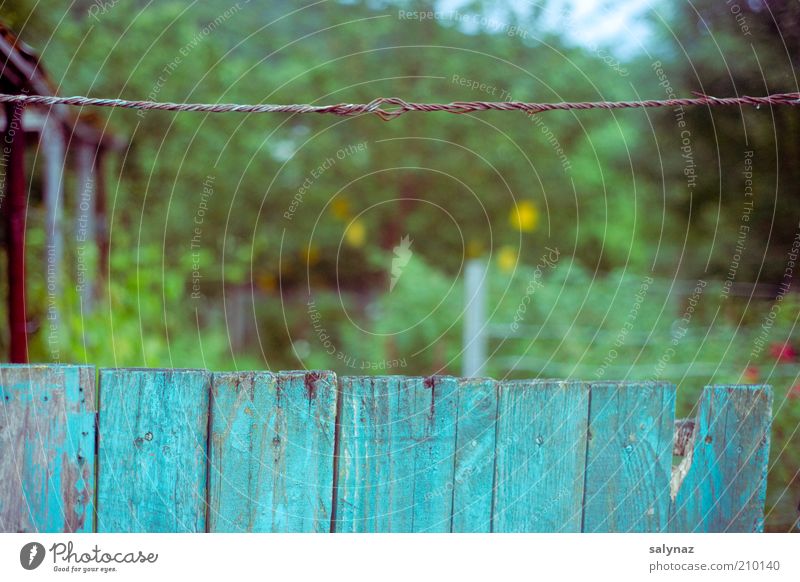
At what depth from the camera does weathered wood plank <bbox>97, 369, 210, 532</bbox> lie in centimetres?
156

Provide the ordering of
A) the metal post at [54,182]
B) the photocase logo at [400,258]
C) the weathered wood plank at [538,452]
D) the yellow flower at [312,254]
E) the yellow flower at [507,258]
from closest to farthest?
1. the weathered wood plank at [538,452]
2. the metal post at [54,182]
3. the photocase logo at [400,258]
4. the yellow flower at [507,258]
5. the yellow flower at [312,254]

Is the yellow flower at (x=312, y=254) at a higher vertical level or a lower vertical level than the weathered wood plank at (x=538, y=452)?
higher

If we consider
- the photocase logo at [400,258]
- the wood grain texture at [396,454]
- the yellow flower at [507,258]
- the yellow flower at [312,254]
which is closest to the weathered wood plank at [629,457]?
the wood grain texture at [396,454]

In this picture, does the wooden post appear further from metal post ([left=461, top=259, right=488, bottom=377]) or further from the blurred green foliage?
metal post ([left=461, top=259, right=488, bottom=377])

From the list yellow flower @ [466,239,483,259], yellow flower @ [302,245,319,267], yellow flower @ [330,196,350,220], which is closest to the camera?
yellow flower @ [330,196,350,220]

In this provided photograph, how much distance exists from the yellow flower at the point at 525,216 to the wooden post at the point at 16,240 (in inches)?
216

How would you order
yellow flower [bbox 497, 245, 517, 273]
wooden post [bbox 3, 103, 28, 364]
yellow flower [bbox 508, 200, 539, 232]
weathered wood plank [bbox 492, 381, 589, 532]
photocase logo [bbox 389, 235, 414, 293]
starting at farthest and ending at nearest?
yellow flower [bbox 508, 200, 539, 232] → yellow flower [bbox 497, 245, 517, 273] → photocase logo [bbox 389, 235, 414, 293] → wooden post [bbox 3, 103, 28, 364] → weathered wood plank [bbox 492, 381, 589, 532]

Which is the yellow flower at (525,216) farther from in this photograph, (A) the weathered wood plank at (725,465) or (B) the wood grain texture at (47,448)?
(B) the wood grain texture at (47,448)

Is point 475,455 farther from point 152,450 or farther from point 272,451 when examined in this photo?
point 152,450

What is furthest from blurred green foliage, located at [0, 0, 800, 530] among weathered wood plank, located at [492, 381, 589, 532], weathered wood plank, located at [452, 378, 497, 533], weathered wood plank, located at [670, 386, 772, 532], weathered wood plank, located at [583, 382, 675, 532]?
weathered wood plank, located at [452, 378, 497, 533]

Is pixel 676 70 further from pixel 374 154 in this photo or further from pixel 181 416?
pixel 181 416

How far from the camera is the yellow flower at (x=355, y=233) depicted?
25.4 ft

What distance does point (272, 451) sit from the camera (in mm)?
1623
